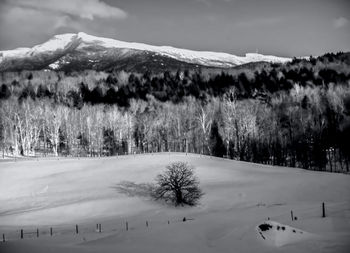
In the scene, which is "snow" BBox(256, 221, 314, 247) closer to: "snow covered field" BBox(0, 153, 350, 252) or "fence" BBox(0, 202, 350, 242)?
"snow covered field" BBox(0, 153, 350, 252)

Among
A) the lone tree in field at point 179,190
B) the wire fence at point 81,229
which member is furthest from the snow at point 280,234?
the lone tree in field at point 179,190

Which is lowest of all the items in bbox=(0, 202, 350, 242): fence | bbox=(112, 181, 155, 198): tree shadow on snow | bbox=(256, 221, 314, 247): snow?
bbox=(112, 181, 155, 198): tree shadow on snow

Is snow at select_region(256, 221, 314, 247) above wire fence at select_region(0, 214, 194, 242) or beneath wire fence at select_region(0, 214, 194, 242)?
above

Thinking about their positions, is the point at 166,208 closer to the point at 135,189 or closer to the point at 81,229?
the point at 135,189

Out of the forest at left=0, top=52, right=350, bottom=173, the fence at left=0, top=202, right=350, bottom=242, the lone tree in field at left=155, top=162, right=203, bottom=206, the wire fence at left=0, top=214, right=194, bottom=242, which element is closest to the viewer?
the fence at left=0, top=202, right=350, bottom=242

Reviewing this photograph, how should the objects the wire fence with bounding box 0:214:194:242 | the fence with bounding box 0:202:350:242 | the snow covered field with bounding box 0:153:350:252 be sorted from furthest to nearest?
the wire fence with bounding box 0:214:194:242 < the fence with bounding box 0:202:350:242 < the snow covered field with bounding box 0:153:350:252

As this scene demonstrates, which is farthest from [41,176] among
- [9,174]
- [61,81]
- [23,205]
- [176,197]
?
[61,81]

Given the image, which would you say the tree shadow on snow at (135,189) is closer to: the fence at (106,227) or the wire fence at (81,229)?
the fence at (106,227)

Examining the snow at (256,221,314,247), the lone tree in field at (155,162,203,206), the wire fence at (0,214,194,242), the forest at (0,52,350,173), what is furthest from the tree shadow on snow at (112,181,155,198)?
the forest at (0,52,350,173)

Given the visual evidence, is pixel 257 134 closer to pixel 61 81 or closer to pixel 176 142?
pixel 176 142
